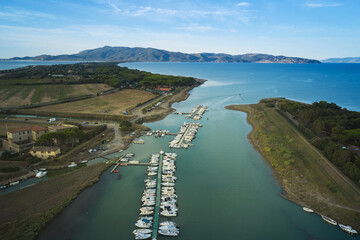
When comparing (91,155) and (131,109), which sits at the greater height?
(131,109)

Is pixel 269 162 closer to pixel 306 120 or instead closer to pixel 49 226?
pixel 306 120

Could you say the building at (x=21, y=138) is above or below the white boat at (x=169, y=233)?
above


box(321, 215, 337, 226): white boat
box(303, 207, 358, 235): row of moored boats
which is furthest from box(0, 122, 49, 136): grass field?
box(303, 207, 358, 235): row of moored boats

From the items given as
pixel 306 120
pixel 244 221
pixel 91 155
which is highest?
pixel 306 120

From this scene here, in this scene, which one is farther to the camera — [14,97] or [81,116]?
[14,97]

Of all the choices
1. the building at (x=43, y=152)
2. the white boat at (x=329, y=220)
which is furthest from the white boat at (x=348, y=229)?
the building at (x=43, y=152)

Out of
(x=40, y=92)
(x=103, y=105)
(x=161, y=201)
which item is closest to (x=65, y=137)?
(x=161, y=201)

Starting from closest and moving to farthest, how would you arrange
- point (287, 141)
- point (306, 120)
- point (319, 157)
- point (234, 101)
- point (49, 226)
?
point (49, 226)
point (319, 157)
point (287, 141)
point (306, 120)
point (234, 101)

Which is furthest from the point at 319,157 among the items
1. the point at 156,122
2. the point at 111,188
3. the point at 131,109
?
the point at 131,109

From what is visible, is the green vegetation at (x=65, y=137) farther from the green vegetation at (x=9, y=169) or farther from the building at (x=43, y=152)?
the green vegetation at (x=9, y=169)
